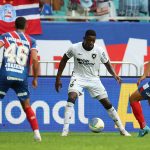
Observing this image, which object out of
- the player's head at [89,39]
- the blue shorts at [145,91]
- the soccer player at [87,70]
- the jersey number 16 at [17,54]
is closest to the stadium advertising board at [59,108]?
the soccer player at [87,70]

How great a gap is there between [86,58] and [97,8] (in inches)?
223

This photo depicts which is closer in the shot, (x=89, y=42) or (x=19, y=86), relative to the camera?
(x=19, y=86)

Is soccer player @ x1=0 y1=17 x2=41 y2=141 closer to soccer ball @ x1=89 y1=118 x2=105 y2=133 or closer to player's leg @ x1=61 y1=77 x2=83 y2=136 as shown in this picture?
player's leg @ x1=61 y1=77 x2=83 y2=136

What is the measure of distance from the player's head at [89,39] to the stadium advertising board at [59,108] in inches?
92.5

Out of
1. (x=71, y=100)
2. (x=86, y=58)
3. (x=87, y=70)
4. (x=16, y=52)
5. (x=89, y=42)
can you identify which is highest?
(x=16, y=52)

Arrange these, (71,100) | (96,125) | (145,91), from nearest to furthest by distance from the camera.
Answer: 1. (145,91)
2. (71,100)
3. (96,125)

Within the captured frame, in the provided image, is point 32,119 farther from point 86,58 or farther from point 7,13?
point 7,13

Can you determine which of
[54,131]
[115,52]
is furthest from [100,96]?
[115,52]

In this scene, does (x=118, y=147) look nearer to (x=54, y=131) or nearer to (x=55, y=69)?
(x=54, y=131)

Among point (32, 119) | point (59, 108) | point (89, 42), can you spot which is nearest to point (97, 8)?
point (59, 108)

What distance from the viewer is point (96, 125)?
17578 mm

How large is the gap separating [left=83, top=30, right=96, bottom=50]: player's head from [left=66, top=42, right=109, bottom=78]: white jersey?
132 mm

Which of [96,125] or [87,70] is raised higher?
[87,70]

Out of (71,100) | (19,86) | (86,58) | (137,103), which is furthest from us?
(86,58)
